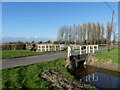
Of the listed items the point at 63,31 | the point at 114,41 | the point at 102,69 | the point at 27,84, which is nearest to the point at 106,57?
the point at 102,69

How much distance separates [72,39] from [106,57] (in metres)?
34.7

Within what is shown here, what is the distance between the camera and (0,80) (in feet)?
17.1

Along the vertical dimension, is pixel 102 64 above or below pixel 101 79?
above

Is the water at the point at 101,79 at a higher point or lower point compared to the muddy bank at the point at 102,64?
lower

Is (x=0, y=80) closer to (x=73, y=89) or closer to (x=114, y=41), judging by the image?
(x=73, y=89)

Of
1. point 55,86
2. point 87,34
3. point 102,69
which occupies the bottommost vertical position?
point 102,69

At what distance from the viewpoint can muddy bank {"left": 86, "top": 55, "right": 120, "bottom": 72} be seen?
1240 cm

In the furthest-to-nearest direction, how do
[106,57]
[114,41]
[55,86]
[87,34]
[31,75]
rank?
[114,41] → [87,34] → [106,57] → [31,75] → [55,86]

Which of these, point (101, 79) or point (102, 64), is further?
point (102, 64)

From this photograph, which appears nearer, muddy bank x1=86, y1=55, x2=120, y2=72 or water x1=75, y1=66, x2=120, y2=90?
water x1=75, y1=66, x2=120, y2=90

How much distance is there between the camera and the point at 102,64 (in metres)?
13.6

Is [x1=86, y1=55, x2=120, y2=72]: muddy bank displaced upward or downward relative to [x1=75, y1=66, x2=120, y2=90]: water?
upward

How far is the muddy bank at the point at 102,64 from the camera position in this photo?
12403 mm

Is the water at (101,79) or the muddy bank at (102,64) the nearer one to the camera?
the water at (101,79)
